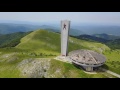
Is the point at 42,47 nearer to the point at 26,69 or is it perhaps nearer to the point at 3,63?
the point at 3,63

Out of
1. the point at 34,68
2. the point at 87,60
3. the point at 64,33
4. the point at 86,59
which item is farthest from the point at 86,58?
the point at 34,68

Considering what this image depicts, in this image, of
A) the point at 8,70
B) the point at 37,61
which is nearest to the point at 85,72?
the point at 37,61

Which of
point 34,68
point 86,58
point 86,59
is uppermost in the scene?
point 86,58

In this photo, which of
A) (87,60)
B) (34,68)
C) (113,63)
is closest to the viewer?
(87,60)

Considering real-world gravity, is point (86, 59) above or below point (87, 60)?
above

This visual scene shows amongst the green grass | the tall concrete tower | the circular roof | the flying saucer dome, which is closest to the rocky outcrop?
the tall concrete tower

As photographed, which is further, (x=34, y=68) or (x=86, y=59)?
(x=34, y=68)

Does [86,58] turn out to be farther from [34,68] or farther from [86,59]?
[34,68]

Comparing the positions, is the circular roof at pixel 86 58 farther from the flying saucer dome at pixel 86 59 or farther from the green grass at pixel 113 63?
the green grass at pixel 113 63

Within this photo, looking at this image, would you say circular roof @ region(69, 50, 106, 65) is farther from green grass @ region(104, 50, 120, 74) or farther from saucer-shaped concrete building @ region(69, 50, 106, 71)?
green grass @ region(104, 50, 120, 74)
